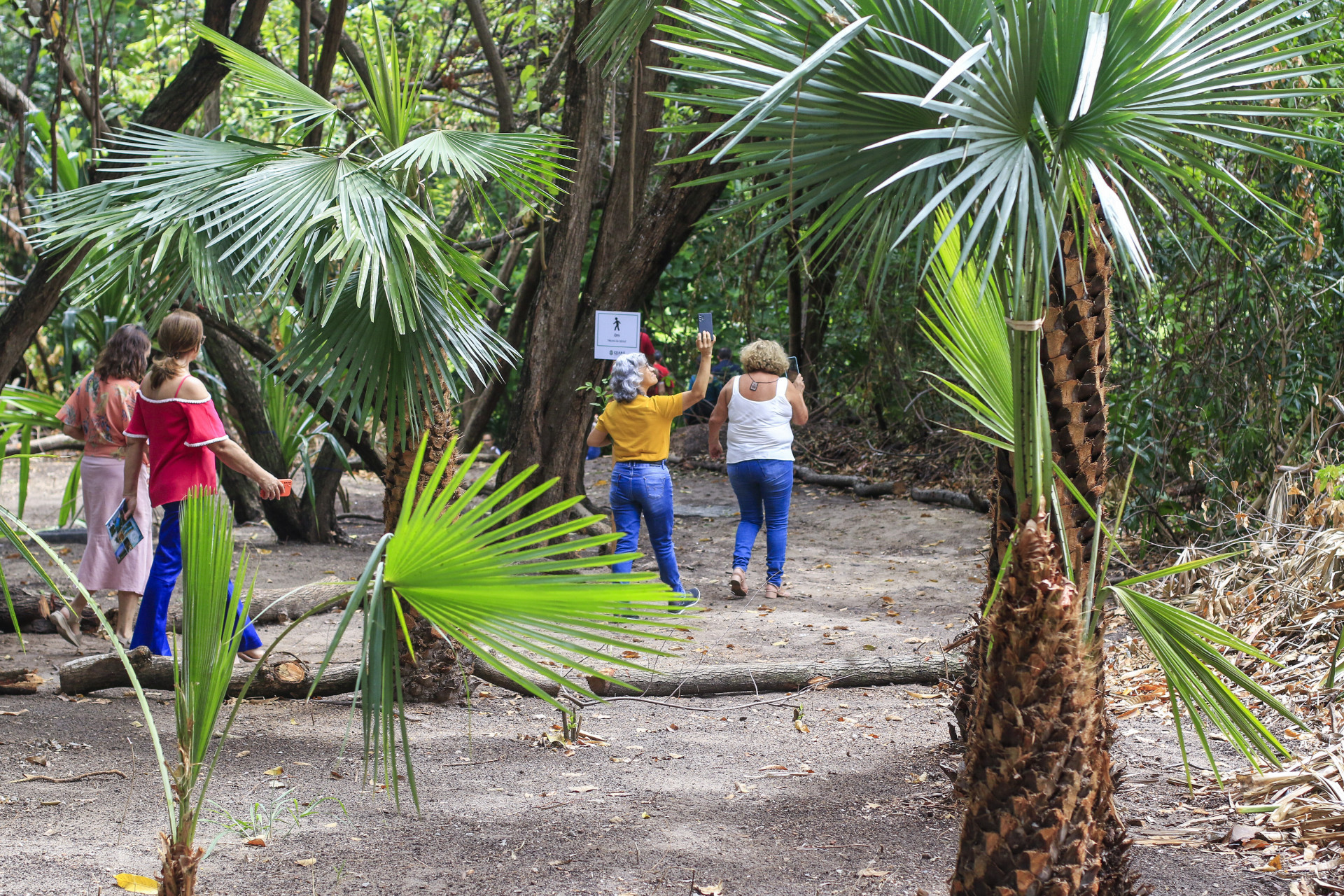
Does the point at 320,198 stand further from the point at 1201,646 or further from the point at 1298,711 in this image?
the point at 1298,711

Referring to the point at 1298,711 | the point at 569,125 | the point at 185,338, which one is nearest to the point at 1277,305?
the point at 1298,711

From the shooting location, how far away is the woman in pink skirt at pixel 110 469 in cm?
514

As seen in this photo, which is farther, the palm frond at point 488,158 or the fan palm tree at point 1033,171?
the palm frond at point 488,158

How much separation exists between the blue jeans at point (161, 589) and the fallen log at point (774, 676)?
1.35 m

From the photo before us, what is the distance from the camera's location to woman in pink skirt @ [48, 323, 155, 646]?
16.9 ft

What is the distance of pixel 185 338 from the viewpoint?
4434 mm

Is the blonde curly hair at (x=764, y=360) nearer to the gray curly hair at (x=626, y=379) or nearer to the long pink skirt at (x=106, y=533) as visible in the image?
the gray curly hair at (x=626, y=379)

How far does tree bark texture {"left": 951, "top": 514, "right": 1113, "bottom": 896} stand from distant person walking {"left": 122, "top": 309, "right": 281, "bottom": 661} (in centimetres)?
327

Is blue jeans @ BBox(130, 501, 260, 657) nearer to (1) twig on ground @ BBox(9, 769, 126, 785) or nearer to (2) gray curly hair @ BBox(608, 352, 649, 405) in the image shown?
(1) twig on ground @ BBox(9, 769, 126, 785)

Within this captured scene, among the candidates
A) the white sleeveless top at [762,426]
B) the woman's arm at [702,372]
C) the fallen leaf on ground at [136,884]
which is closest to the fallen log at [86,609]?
the woman's arm at [702,372]

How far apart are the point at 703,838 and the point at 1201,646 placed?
61.5 inches

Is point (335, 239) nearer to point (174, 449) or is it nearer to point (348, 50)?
point (174, 449)

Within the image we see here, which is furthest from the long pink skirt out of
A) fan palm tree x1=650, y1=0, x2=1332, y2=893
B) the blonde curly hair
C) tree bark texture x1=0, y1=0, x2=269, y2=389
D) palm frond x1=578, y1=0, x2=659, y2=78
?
fan palm tree x1=650, y1=0, x2=1332, y2=893

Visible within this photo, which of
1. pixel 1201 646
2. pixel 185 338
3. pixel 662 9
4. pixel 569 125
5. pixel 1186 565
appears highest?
pixel 569 125
